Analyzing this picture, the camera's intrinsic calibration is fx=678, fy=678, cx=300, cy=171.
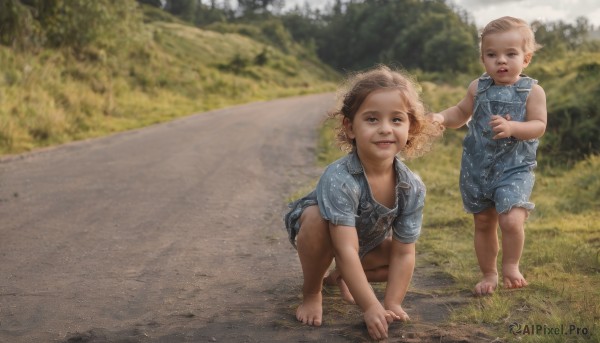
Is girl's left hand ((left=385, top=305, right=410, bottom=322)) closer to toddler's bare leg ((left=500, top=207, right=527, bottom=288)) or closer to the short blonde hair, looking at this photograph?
toddler's bare leg ((left=500, top=207, right=527, bottom=288))

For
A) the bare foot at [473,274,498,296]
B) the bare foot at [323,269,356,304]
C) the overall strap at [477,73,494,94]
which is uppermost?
the overall strap at [477,73,494,94]

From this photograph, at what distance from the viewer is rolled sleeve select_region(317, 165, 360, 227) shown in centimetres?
299

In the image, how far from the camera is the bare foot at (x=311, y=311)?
3068 millimetres

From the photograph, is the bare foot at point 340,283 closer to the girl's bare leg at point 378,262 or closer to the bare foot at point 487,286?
the girl's bare leg at point 378,262

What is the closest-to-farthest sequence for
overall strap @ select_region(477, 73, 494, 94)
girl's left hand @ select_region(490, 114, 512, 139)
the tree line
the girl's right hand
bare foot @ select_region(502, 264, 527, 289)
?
the girl's right hand
girl's left hand @ select_region(490, 114, 512, 139)
bare foot @ select_region(502, 264, 527, 289)
overall strap @ select_region(477, 73, 494, 94)
the tree line

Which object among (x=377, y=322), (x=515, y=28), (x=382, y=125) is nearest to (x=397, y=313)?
(x=377, y=322)

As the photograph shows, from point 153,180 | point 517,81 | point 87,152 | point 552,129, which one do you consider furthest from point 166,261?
point 552,129

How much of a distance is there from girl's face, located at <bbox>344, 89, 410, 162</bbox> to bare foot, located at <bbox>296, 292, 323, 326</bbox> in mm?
700

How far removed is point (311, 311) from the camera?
3.11 metres

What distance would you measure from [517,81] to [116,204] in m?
3.99

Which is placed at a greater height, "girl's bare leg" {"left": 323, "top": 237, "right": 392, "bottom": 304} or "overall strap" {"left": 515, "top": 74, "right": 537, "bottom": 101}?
"overall strap" {"left": 515, "top": 74, "right": 537, "bottom": 101}

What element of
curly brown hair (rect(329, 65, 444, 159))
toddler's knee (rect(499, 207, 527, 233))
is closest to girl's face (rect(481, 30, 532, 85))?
curly brown hair (rect(329, 65, 444, 159))

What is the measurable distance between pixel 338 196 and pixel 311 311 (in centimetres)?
55

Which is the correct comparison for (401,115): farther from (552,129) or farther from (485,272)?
(552,129)
